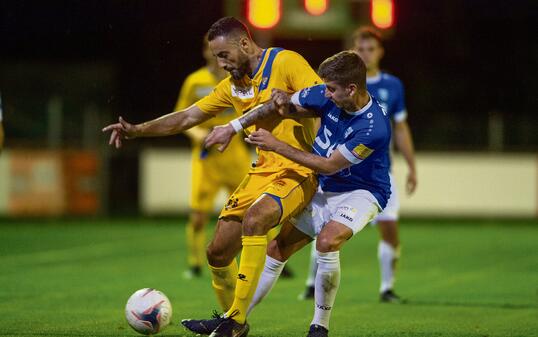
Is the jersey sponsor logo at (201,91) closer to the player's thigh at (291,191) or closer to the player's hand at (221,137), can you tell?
the player's thigh at (291,191)

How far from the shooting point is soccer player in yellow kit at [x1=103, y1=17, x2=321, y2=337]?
733 centimetres

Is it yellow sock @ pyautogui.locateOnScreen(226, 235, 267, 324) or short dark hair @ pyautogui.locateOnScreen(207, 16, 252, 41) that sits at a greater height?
short dark hair @ pyautogui.locateOnScreen(207, 16, 252, 41)

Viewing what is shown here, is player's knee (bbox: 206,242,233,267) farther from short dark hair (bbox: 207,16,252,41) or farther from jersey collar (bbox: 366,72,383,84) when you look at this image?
jersey collar (bbox: 366,72,383,84)

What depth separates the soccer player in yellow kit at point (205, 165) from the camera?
12.5 metres

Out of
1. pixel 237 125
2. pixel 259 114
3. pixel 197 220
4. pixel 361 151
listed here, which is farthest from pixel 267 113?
pixel 197 220

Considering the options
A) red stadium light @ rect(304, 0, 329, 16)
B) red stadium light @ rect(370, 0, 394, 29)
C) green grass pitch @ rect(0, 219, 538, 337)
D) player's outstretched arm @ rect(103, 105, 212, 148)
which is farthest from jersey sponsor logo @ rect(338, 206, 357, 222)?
red stadium light @ rect(304, 0, 329, 16)

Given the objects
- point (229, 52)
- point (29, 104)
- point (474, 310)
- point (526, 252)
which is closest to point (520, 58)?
point (29, 104)

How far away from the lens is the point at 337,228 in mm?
7375

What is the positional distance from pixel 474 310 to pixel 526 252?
19.9ft

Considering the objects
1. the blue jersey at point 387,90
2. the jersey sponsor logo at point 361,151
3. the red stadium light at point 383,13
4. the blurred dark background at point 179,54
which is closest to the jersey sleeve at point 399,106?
the blue jersey at point 387,90

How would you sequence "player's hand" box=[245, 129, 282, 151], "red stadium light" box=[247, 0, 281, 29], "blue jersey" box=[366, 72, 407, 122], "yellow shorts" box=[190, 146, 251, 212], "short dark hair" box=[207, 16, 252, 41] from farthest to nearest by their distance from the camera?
1. "red stadium light" box=[247, 0, 281, 29]
2. "yellow shorts" box=[190, 146, 251, 212]
3. "blue jersey" box=[366, 72, 407, 122]
4. "short dark hair" box=[207, 16, 252, 41]
5. "player's hand" box=[245, 129, 282, 151]

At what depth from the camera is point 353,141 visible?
7.32 meters

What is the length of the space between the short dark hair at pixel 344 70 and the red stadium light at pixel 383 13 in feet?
37.5

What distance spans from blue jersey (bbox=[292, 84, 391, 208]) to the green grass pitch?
1.15 meters
